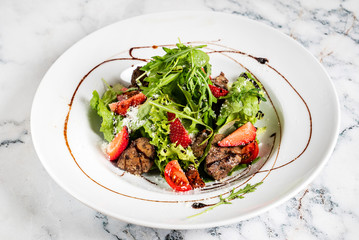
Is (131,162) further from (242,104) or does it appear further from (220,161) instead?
(242,104)

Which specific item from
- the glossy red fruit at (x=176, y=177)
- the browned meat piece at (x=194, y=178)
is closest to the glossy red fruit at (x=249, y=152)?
the browned meat piece at (x=194, y=178)

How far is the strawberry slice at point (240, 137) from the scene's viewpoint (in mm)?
3176

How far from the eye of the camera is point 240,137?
3211 millimetres

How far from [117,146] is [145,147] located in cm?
22

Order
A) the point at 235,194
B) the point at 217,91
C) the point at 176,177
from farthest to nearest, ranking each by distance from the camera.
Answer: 1. the point at 217,91
2. the point at 176,177
3. the point at 235,194

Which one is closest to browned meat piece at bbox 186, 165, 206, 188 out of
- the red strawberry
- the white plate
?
the white plate

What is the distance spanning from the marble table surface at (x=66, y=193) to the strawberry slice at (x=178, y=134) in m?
0.66

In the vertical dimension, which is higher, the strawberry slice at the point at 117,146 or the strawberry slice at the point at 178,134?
the strawberry slice at the point at 178,134

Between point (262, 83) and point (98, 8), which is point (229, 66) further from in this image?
point (98, 8)

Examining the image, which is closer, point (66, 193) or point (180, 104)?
point (66, 193)

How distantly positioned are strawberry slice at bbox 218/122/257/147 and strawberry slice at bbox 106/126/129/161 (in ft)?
2.41

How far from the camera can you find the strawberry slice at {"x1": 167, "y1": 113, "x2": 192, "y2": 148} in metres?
3.17

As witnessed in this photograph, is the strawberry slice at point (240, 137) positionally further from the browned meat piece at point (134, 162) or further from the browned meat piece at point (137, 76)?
the browned meat piece at point (137, 76)

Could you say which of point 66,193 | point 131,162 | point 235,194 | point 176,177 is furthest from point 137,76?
point 235,194
